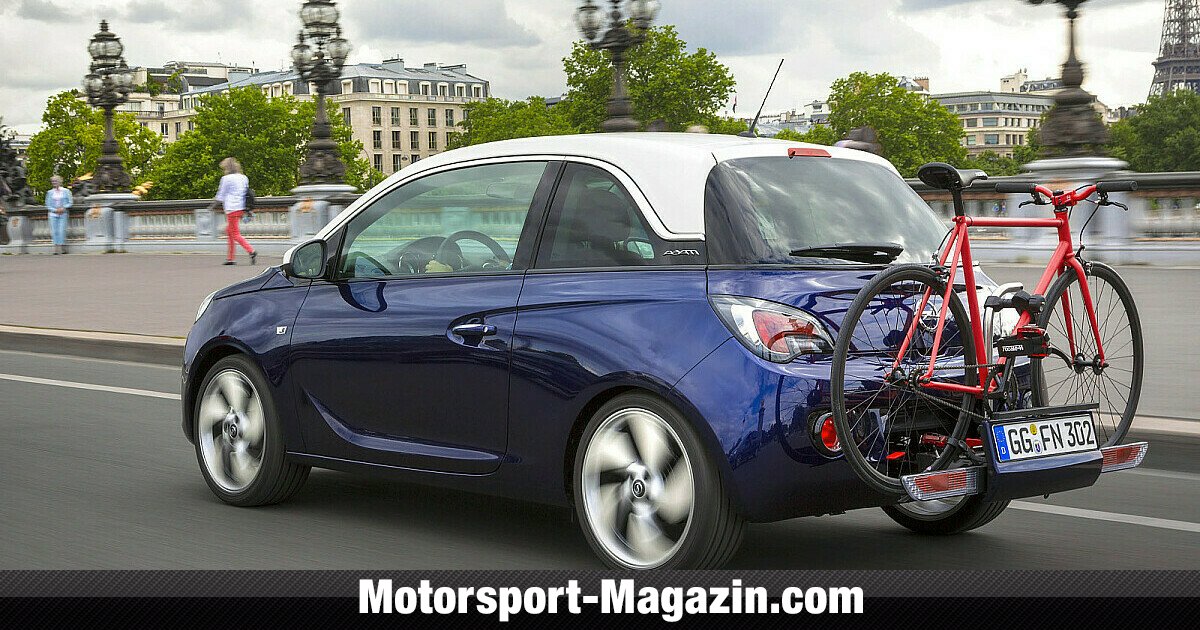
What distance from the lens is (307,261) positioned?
593 cm

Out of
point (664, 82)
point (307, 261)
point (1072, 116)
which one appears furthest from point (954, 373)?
point (664, 82)

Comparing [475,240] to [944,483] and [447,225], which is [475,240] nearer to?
[447,225]

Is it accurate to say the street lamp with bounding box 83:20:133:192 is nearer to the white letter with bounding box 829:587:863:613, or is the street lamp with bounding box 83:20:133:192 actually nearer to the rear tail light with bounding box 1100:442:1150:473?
the rear tail light with bounding box 1100:442:1150:473

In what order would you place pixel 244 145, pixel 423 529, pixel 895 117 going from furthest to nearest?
pixel 895 117
pixel 244 145
pixel 423 529

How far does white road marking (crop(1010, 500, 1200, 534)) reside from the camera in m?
5.62

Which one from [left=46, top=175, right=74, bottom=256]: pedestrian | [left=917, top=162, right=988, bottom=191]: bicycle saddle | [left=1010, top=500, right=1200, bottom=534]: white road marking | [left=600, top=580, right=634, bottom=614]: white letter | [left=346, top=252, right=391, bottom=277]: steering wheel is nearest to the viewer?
[left=600, top=580, right=634, bottom=614]: white letter

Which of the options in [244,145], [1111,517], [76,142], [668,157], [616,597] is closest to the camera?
[616,597]

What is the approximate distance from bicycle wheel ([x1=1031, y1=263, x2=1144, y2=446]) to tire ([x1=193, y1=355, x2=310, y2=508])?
285cm

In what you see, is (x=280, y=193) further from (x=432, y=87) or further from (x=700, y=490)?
(x=700, y=490)

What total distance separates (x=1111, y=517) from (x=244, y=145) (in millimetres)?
102339

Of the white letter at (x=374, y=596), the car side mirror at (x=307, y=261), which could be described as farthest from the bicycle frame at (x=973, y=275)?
the car side mirror at (x=307, y=261)

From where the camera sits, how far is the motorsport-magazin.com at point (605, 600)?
12.6 feet

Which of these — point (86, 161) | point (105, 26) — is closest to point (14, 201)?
point (105, 26)

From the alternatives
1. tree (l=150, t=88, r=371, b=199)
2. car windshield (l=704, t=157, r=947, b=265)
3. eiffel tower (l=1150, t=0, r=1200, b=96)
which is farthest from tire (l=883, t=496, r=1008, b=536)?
eiffel tower (l=1150, t=0, r=1200, b=96)
